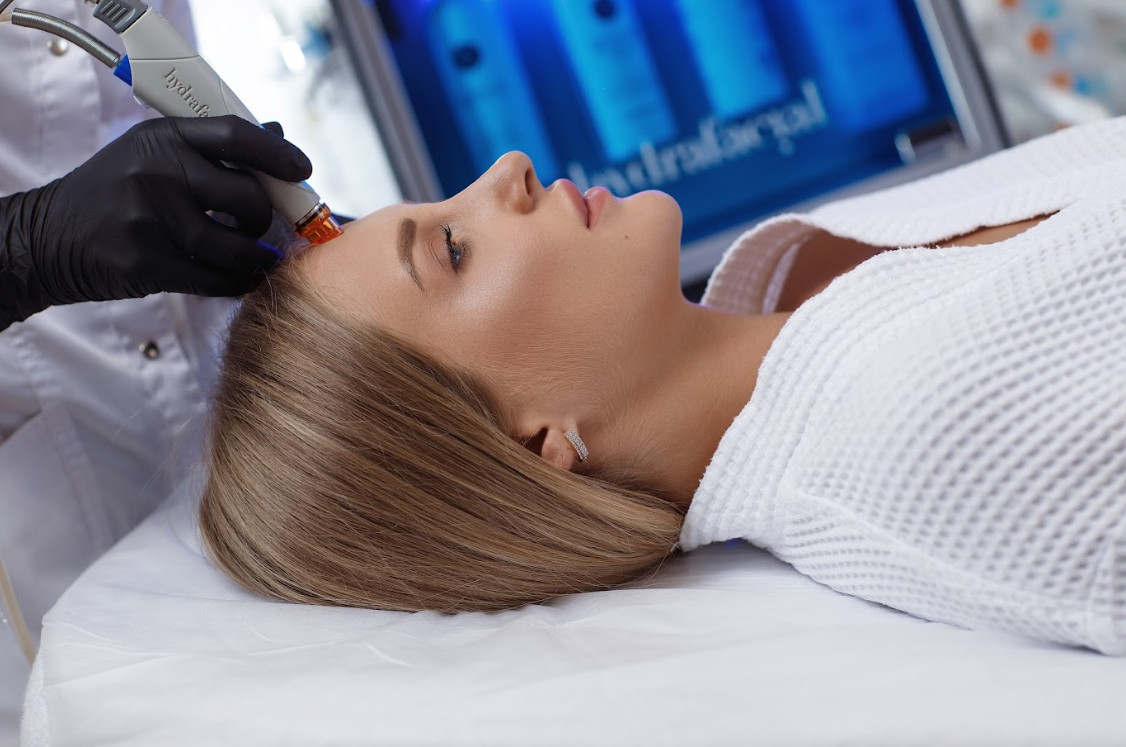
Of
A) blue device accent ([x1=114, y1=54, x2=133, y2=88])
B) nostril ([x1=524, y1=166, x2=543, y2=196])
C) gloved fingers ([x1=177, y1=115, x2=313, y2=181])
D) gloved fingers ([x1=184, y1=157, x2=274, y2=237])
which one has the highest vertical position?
blue device accent ([x1=114, y1=54, x2=133, y2=88])

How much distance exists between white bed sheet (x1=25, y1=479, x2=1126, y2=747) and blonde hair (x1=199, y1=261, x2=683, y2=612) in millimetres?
33

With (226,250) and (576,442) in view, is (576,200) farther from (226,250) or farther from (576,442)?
(226,250)

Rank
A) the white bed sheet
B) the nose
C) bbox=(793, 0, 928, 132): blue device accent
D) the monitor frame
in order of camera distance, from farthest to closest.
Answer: bbox=(793, 0, 928, 132): blue device accent, the monitor frame, the nose, the white bed sheet

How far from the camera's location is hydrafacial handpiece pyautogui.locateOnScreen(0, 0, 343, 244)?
3.04 feet

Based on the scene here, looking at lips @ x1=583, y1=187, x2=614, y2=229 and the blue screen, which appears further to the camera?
the blue screen

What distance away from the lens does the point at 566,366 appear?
0.95 metres

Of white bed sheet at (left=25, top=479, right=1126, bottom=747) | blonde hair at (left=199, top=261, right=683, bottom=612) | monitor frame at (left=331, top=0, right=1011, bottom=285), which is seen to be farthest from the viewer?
monitor frame at (left=331, top=0, right=1011, bottom=285)

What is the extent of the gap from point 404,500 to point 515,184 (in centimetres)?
38

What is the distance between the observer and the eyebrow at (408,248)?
96 centimetres

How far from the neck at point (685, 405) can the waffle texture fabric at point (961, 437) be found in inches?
2.6

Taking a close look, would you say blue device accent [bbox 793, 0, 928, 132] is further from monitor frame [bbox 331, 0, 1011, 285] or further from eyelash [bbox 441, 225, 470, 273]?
eyelash [bbox 441, 225, 470, 273]

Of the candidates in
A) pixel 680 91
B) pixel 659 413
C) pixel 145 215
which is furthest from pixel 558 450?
pixel 680 91

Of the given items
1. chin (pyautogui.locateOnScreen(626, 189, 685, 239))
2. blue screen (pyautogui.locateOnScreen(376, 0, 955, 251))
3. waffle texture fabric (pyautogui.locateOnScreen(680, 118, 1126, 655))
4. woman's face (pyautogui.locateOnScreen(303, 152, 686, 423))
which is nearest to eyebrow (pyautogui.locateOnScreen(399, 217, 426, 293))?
woman's face (pyautogui.locateOnScreen(303, 152, 686, 423))

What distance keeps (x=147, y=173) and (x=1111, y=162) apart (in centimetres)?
102
